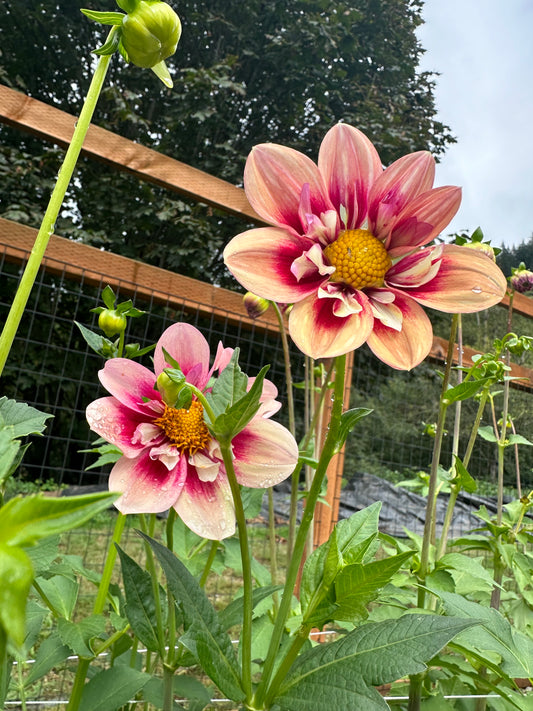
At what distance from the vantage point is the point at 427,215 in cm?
38

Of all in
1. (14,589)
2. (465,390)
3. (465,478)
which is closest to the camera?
(14,589)

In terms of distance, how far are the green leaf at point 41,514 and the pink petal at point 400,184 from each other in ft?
0.91

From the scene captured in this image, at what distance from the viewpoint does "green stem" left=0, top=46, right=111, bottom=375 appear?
0.31 metres

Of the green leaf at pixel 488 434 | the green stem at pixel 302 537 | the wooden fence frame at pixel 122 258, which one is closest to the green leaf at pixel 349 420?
the green stem at pixel 302 537

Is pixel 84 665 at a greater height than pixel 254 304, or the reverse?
pixel 254 304

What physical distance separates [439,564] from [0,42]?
636 centimetres

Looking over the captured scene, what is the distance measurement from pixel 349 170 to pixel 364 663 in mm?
314

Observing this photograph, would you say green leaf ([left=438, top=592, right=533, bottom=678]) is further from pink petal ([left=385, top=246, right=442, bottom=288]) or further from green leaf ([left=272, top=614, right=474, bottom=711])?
pink petal ([left=385, top=246, right=442, bottom=288])

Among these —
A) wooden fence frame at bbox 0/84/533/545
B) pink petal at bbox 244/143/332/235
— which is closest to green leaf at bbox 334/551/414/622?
pink petal at bbox 244/143/332/235

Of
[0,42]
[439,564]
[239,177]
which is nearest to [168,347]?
[439,564]

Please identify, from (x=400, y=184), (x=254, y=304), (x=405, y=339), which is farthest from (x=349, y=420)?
(x=254, y=304)

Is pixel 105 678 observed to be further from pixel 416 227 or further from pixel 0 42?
pixel 0 42

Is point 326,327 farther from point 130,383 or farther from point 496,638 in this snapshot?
point 496,638

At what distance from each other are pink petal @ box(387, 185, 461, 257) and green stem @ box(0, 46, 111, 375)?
0.21 m
